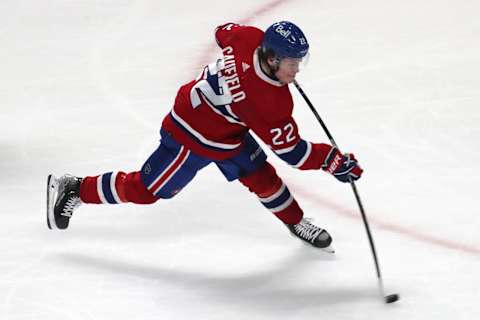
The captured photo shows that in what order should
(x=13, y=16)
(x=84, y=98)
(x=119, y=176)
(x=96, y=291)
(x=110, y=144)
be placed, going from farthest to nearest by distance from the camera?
(x=13, y=16), (x=84, y=98), (x=110, y=144), (x=119, y=176), (x=96, y=291)

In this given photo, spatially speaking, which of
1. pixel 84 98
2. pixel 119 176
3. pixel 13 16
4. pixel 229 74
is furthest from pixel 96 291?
pixel 13 16

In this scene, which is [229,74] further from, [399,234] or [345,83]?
[345,83]

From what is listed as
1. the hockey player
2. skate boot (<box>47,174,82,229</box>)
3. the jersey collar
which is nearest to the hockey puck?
the hockey player

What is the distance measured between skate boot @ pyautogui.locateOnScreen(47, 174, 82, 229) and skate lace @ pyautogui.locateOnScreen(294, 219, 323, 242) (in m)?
0.92

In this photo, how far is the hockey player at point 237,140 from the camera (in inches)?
136

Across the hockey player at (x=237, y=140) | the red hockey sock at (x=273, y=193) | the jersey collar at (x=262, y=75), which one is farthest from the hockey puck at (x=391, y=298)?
the jersey collar at (x=262, y=75)

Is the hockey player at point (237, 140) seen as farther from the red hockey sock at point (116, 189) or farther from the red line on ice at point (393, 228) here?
the red line on ice at point (393, 228)

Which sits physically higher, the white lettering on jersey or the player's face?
the player's face

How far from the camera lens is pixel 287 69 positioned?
136 inches

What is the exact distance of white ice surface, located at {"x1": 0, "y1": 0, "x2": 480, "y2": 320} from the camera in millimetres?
3682

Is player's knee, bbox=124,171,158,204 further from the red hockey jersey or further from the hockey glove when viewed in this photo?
the hockey glove

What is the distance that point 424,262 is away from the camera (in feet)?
12.6

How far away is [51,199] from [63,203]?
0.25 ft

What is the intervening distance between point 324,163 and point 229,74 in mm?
477
